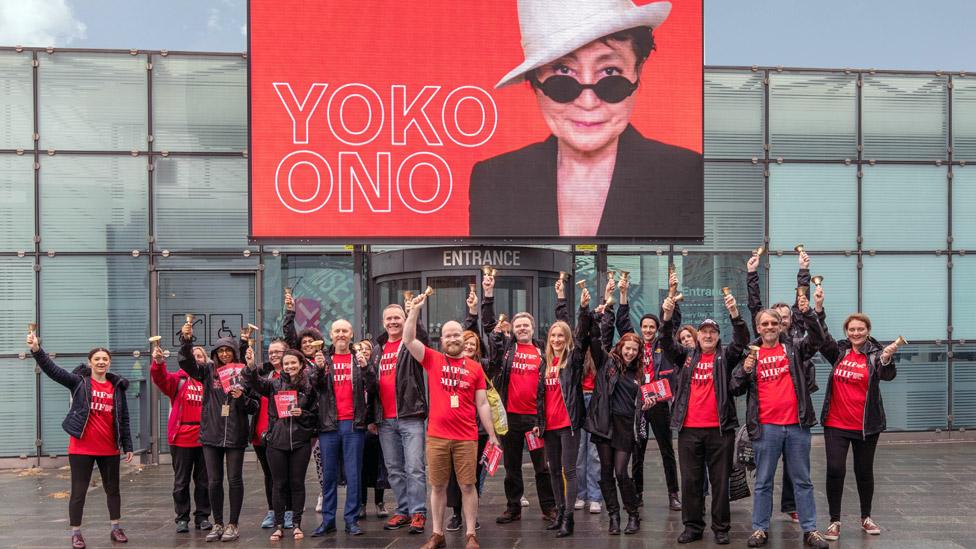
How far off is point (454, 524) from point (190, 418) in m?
2.66

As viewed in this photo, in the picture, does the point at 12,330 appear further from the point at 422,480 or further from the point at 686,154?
the point at 686,154

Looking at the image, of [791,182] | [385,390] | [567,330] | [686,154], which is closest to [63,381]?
[385,390]

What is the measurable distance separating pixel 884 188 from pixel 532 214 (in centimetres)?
631

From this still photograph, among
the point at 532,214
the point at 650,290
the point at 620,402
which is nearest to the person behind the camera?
the point at 620,402

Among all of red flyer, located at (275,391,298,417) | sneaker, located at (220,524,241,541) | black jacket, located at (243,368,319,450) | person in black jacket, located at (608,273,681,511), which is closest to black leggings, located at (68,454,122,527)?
sneaker, located at (220,524,241,541)

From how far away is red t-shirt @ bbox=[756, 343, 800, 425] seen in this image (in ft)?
25.0

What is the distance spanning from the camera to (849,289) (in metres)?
14.2

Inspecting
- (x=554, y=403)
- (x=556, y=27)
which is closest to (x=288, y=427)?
(x=554, y=403)

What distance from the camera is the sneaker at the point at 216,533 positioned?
819 cm

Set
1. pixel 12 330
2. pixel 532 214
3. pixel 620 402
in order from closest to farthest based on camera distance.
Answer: pixel 620 402 < pixel 532 214 < pixel 12 330

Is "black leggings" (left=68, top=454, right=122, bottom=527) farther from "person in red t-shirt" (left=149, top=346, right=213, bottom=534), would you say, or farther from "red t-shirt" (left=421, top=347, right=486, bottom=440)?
"red t-shirt" (left=421, top=347, right=486, bottom=440)

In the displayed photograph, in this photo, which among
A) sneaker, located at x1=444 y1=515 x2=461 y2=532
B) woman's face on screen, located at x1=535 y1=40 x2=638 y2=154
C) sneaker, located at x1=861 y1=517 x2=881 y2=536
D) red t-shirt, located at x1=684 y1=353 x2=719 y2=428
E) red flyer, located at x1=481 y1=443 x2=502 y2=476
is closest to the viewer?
red flyer, located at x1=481 y1=443 x2=502 y2=476

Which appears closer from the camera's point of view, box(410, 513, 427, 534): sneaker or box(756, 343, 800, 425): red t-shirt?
box(756, 343, 800, 425): red t-shirt

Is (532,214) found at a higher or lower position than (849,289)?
higher
